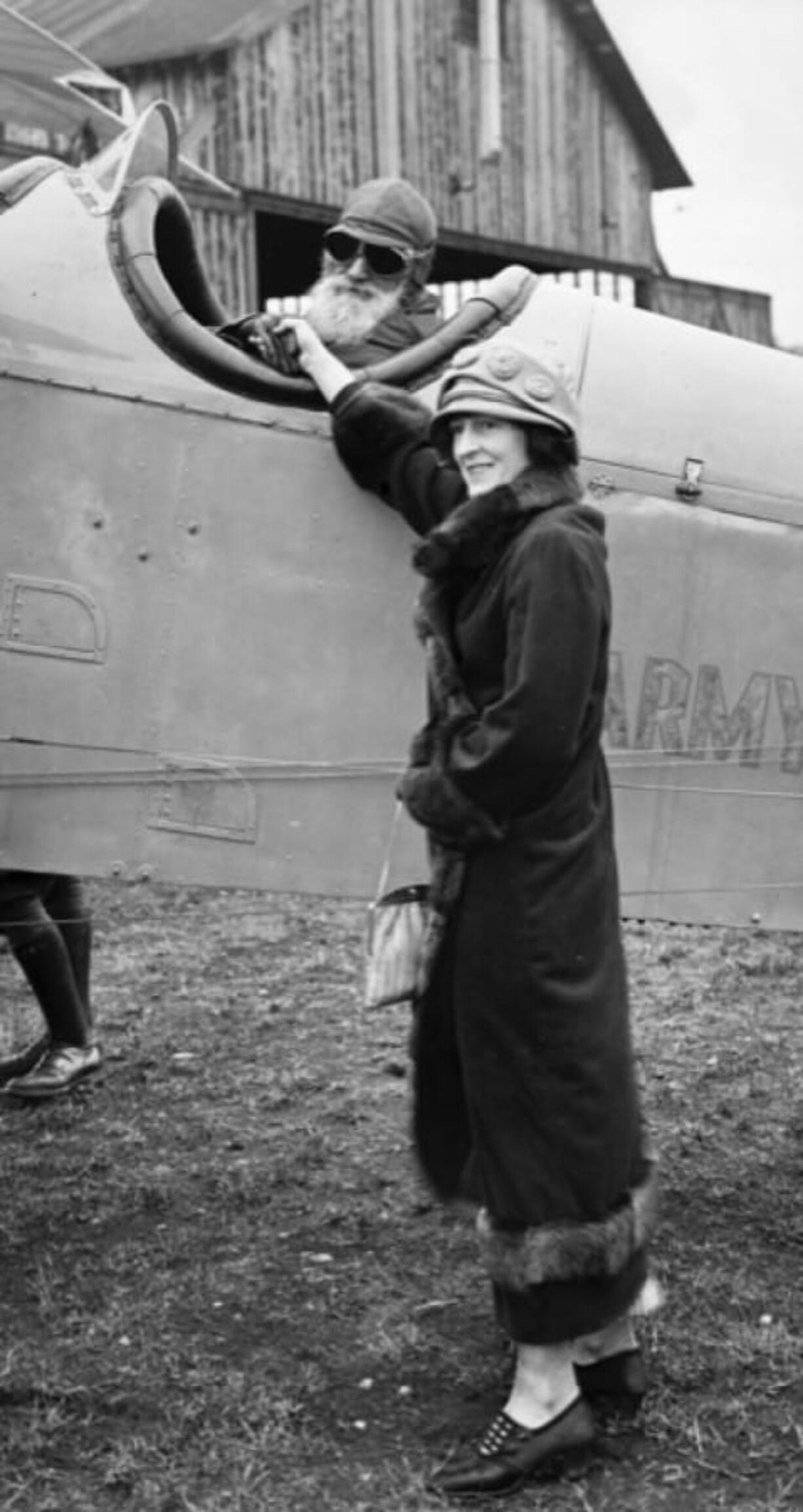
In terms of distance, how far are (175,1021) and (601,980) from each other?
147 inches

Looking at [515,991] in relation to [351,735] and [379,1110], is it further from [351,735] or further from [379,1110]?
[379,1110]

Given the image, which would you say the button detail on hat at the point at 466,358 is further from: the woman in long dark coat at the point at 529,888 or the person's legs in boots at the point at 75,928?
the person's legs in boots at the point at 75,928

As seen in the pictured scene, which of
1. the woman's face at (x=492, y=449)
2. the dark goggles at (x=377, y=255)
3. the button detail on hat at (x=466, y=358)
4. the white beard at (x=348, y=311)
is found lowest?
the woman's face at (x=492, y=449)

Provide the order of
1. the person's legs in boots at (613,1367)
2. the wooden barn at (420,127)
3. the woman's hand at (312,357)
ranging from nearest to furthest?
the person's legs in boots at (613,1367), the woman's hand at (312,357), the wooden barn at (420,127)

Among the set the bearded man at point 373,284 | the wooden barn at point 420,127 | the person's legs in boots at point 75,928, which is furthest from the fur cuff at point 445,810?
the wooden barn at point 420,127

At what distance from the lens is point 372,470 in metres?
3.47

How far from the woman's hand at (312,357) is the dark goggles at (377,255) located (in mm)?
225

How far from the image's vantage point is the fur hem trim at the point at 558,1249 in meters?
2.80

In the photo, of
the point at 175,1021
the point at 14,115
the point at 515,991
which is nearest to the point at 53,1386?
the point at 515,991

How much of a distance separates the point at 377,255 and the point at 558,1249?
220 centimetres

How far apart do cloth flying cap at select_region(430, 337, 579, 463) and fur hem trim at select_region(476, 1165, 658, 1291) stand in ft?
4.28

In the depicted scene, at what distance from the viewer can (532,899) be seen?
9.09 ft

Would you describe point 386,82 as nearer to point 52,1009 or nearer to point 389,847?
point 52,1009

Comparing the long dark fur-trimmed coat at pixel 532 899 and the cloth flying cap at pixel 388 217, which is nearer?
the long dark fur-trimmed coat at pixel 532 899
